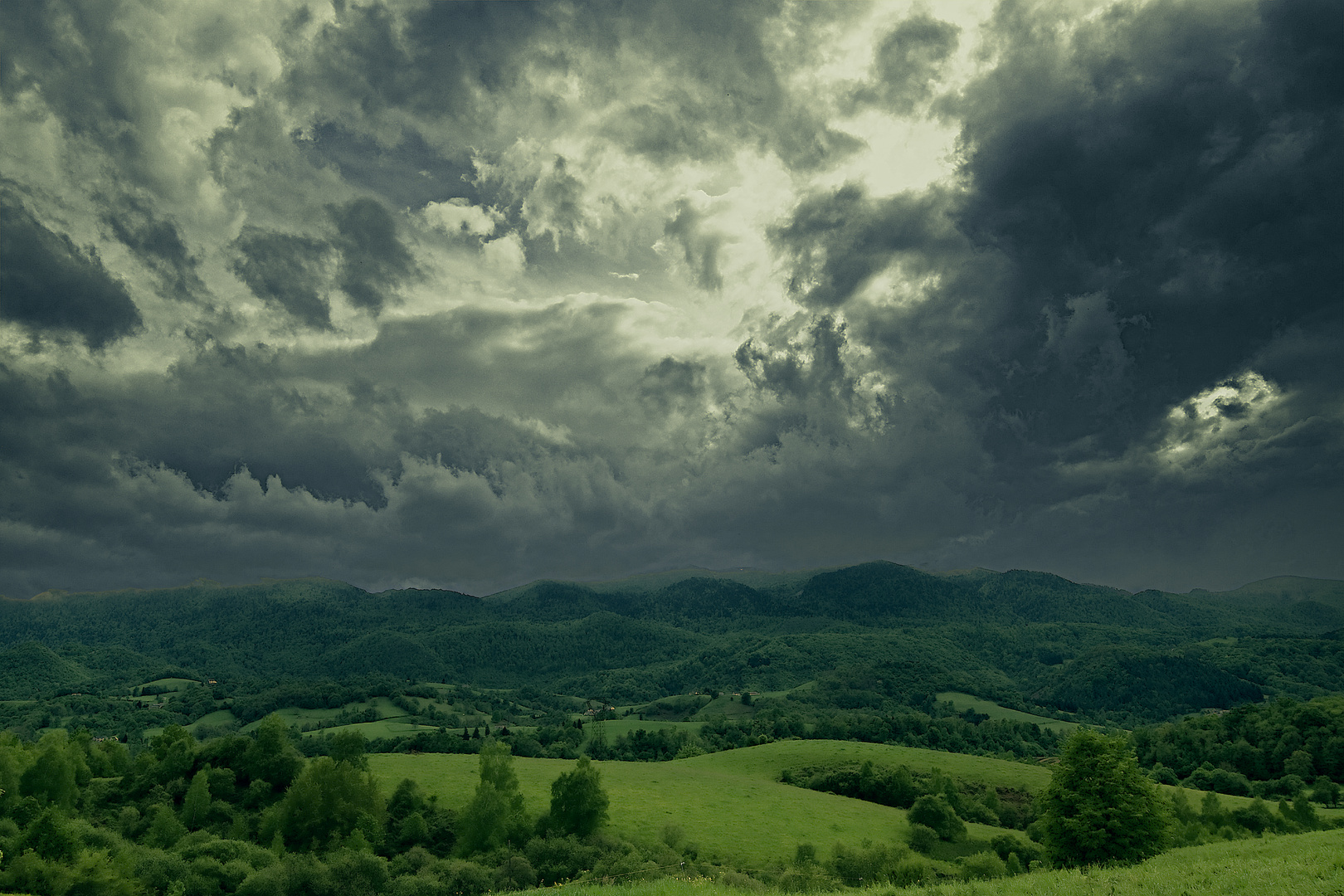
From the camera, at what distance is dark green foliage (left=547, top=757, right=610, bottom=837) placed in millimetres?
93375

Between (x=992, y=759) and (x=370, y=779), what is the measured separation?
12740 cm

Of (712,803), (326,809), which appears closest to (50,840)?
(326,809)

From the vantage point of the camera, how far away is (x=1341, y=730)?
135 m

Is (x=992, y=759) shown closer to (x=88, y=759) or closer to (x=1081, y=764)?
(x=1081, y=764)

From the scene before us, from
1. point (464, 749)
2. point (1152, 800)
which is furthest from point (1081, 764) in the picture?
point (464, 749)

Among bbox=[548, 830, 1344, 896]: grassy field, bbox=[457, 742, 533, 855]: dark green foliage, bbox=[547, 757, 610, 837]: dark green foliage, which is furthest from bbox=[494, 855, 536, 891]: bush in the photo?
bbox=[548, 830, 1344, 896]: grassy field

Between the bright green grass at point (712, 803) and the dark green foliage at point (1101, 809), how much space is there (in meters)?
39.5

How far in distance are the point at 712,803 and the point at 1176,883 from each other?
9776cm

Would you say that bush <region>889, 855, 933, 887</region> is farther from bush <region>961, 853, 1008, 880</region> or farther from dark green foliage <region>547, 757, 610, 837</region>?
dark green foliage <region>547, 757, 610, 837</region>

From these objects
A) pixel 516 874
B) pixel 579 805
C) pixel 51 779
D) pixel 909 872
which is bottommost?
pixel 516 874

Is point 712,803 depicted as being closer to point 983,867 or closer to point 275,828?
point 983,867

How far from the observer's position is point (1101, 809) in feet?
179

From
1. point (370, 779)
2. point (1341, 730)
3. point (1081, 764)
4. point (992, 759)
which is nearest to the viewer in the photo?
point (1081, 764)

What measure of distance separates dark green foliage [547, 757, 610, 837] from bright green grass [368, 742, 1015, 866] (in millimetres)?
3844
